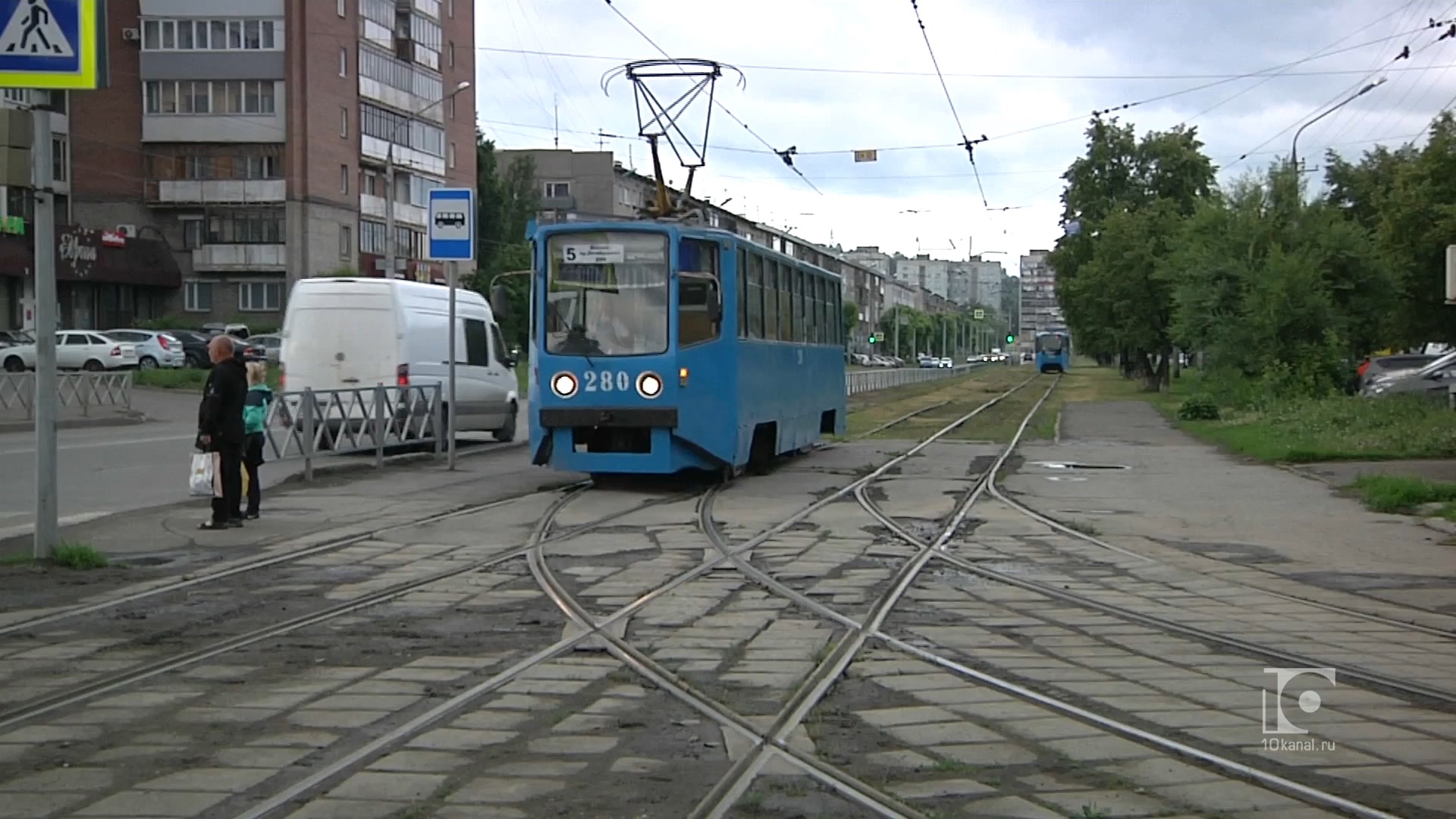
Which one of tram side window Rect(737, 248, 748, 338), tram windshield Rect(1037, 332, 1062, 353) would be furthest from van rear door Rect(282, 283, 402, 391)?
tram windshield Rect(1037, 332, 1062, 353)

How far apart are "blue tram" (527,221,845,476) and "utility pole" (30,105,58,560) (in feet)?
21.7

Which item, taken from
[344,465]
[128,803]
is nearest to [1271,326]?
[344,465]

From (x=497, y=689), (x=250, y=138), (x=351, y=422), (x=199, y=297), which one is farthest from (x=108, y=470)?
(x=199, y=297)

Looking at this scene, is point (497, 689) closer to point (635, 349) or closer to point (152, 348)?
point (635, 349)

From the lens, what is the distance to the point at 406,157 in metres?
65.1

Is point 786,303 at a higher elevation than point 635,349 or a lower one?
higher

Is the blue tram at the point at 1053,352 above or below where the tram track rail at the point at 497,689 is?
above

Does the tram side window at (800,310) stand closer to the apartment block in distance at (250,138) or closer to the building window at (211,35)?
the apartment block in distance at (250,138)

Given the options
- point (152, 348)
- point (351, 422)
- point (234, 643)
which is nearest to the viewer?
point (234, 643)

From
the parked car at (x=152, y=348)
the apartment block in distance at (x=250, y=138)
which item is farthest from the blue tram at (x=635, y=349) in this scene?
the apartment block in distance at (x=250, y=138)

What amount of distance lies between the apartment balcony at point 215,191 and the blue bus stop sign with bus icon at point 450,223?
41845 millimetres

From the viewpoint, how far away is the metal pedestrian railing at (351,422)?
1714 cm

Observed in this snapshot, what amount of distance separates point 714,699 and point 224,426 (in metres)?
7.64

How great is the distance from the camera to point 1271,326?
3550cm
